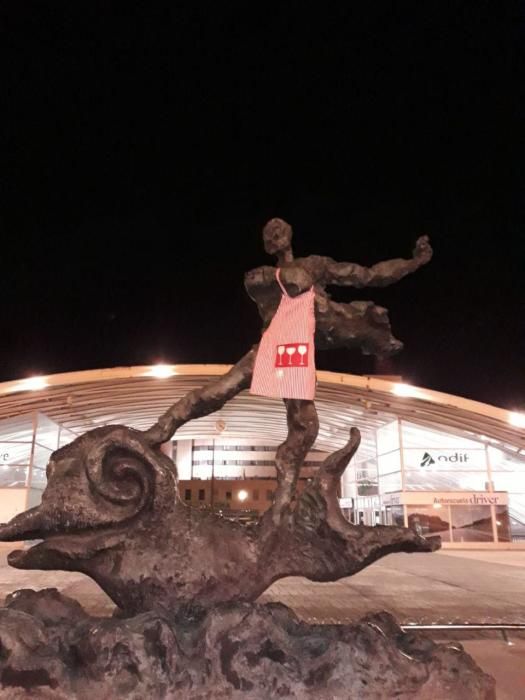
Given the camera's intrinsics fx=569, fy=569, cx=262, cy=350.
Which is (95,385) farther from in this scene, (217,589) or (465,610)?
(217,589)

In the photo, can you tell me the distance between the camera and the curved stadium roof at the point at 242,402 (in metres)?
15.6

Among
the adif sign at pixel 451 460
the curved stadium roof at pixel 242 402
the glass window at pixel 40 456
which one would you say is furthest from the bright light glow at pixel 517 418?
the glass window at pixel 40 456

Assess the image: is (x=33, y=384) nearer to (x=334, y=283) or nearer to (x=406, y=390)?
(x=406, y=390)

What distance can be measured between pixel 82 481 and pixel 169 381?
13359 mm

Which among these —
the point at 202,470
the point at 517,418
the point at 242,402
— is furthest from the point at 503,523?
the point at 202,470

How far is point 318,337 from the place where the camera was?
3.71m

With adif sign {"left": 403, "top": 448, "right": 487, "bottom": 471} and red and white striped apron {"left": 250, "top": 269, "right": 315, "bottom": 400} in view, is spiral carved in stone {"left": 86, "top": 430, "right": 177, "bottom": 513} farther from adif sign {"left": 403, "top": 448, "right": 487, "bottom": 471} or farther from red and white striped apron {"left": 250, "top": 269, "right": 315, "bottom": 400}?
adif sign {"left": 403, "top": 448, "right": 487, "bottom": 471}

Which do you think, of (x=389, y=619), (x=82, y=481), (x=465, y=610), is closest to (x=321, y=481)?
(x=389, y=619)

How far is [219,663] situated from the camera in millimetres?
2445

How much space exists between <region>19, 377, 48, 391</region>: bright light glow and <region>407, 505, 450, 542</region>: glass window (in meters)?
11.7

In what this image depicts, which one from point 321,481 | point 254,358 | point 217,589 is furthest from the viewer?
point 254,358

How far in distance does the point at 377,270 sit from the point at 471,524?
680 inches

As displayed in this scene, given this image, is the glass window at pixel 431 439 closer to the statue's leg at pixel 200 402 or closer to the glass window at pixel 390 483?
the glass window at pixel 390 483

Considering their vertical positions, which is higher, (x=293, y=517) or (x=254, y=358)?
(x=254, y=358)
